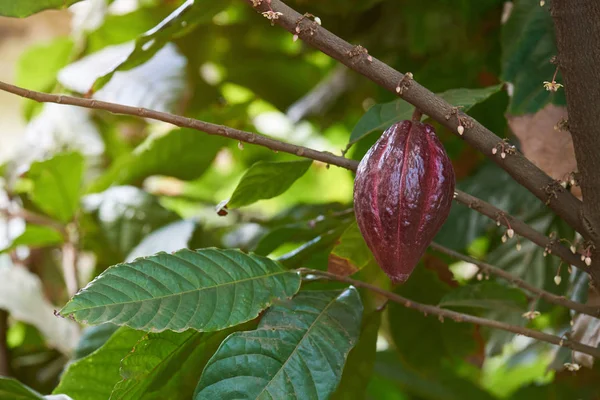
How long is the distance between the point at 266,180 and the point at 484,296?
11.6 inches

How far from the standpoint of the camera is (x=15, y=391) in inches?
26.2

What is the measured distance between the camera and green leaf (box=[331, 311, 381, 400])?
849 millimetres

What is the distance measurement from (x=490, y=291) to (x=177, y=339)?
1.23 ft

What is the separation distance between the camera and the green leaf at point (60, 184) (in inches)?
56.3

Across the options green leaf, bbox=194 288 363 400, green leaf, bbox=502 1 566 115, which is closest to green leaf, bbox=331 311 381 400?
green leaf, bbox=194 288 363 400

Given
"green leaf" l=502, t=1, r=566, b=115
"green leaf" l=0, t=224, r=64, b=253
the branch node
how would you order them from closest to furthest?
the branch node, "green leaf" l=502, t=1, r=566, b=115, "green leaf" l=0, t=224, r=64, b=253

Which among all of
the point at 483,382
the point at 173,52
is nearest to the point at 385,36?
the point at 173,52

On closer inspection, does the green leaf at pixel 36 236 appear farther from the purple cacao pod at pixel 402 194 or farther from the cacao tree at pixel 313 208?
the purple cacao pod at pixel 402 194

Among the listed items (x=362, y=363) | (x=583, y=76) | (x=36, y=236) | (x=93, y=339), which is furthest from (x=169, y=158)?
(x=583, y=76)

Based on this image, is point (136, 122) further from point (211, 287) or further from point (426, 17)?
point (211, 287)

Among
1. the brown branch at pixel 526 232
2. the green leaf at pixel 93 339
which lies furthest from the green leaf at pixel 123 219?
the brown branch at pixel 526 232

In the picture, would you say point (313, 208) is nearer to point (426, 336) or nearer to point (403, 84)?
point (426, 336)

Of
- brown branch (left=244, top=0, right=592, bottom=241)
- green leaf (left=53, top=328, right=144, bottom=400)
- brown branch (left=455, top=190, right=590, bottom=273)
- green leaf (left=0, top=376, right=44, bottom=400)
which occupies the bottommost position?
green leaf (left=53, top=328, right=144, bottom=400)

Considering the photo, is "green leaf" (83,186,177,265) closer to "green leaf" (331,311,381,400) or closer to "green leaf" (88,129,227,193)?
"green leaf" (88,129,227,193)
